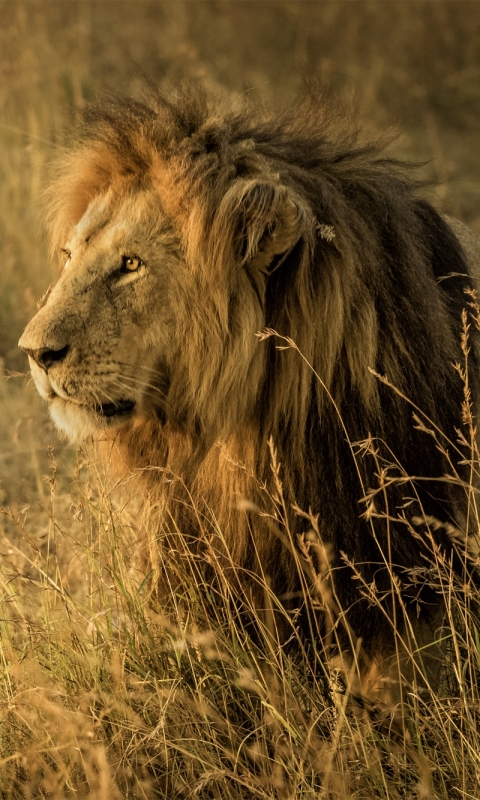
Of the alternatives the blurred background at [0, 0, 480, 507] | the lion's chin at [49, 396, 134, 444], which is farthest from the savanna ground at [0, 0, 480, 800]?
the blurred background at [0, 0, 480, 507]

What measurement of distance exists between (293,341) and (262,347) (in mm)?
158

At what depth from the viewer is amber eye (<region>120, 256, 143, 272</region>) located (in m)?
2.76

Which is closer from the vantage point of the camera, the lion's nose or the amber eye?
the lion's nose

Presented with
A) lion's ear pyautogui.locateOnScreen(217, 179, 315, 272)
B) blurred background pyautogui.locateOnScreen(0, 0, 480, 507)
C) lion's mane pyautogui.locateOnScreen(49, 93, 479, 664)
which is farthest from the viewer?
blurred background pyautogui.locateOnScreen(0, 0, 480, 507)

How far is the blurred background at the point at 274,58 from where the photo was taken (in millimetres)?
8258

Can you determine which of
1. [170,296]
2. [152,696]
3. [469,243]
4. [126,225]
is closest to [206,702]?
[152,696]

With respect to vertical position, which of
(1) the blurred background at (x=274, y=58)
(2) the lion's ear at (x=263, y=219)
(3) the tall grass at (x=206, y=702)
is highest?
(1) the blurred background at (x=274, y=58)

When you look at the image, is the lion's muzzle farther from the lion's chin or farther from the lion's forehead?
the lion's forehead

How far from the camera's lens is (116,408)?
2777 mm

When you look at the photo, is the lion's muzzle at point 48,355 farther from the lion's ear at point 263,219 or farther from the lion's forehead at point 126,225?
the lion's ear at point 263,219

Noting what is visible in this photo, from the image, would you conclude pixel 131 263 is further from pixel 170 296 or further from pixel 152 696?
pixel 152 696

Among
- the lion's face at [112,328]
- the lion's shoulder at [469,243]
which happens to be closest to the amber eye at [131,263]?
the lion's face at [112,328]

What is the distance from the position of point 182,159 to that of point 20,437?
2.87 meters

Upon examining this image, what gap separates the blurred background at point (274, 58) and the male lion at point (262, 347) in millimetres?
4863
